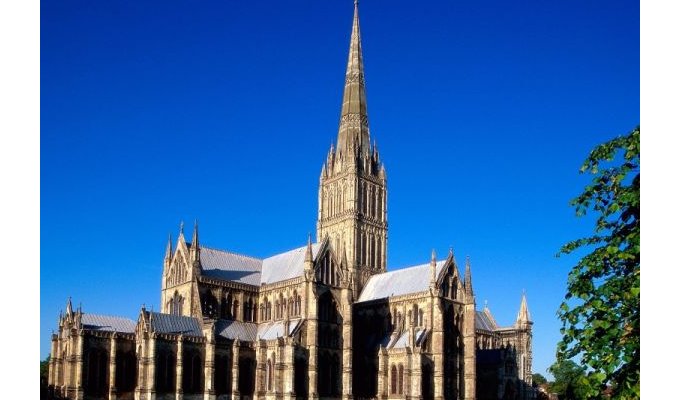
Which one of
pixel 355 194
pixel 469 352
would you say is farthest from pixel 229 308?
pixel 355 194

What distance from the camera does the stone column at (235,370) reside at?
73.0 meters

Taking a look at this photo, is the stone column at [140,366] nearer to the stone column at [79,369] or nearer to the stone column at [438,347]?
the stone column at [79,369]

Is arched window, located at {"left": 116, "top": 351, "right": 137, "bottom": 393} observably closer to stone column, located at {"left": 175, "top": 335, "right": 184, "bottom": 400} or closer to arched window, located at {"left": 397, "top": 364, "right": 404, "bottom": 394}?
stone column, located at {"left": 175, "top": 335, "right": 184, "bottom": 400}

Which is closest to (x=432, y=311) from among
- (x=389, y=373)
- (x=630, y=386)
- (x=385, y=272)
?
(x=389, y=373)

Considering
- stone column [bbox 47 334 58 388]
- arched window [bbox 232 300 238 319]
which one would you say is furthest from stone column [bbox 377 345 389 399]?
stone column [bbox 47 334 58 388]

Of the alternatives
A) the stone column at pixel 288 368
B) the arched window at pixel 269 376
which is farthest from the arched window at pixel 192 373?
the stone column at pixel 288 368

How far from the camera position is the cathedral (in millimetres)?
69125

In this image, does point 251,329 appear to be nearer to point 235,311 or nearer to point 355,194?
point 235,311

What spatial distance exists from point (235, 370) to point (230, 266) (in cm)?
1728

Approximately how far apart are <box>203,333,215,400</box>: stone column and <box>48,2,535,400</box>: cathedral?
0.13 metres

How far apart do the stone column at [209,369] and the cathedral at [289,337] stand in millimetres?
127

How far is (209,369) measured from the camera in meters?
72.0
